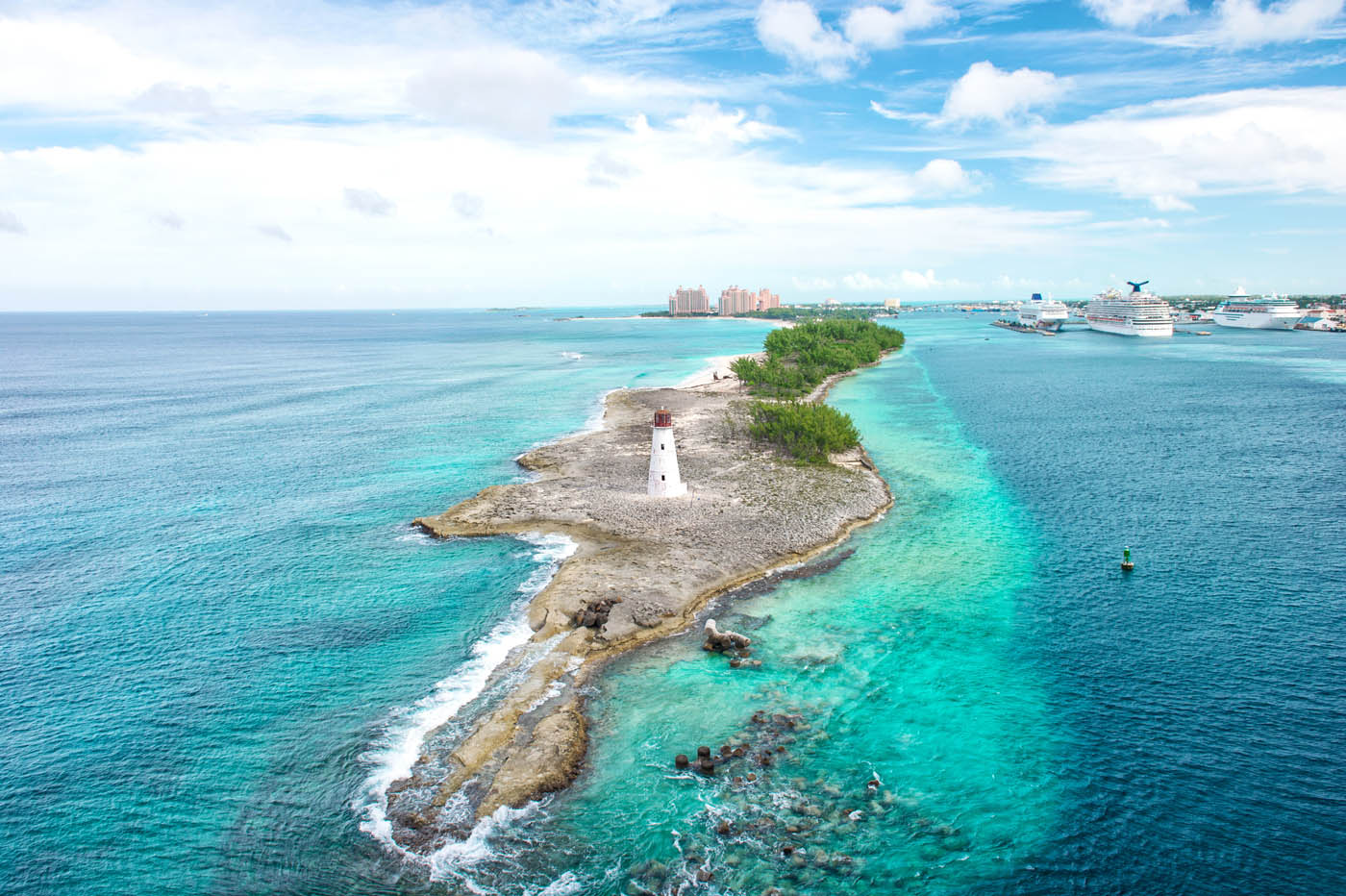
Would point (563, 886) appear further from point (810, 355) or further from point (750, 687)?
point (810, 355)

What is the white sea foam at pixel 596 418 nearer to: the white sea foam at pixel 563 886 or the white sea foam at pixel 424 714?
the white sea foam at pixel 424 714

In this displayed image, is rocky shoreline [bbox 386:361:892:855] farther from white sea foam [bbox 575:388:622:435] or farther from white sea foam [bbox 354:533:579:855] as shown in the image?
white sea foam [bbox 575:388:622:435]

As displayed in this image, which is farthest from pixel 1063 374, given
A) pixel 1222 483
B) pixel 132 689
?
pixel 132 689

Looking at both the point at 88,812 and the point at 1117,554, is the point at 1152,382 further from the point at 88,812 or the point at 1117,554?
the point at 88,812

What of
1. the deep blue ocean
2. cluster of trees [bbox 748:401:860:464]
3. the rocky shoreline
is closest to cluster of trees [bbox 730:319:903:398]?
cluster of trees [bbox 748:401:860:464]

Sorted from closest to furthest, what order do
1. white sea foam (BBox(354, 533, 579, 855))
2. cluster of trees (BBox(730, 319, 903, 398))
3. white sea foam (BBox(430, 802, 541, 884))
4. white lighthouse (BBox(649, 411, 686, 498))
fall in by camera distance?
white sea foam (BBox(430, 802, 541, 884))
white sea foam (BBox(354, 533, 579, 855))
white lighthouse (BBox(649, 411, 686, 498))
cluster of trees (BBox(730, 319, 903, 398))

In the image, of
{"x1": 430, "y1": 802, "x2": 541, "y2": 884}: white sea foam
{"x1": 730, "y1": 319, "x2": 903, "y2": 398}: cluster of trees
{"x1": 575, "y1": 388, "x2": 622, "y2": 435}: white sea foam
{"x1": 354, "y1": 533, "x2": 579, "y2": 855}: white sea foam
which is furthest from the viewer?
{"x1": 730, "y1": 319, "x2": 903, "y2": 398}: cluster of trees

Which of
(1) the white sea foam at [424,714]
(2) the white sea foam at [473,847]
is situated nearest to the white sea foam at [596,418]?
(1) the white sea foam at [424,714]

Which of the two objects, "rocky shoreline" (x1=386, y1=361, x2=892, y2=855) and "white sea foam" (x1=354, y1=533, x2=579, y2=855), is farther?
"rocky shoreline" (x1=386, y1=361, x2=892, y2=855)
